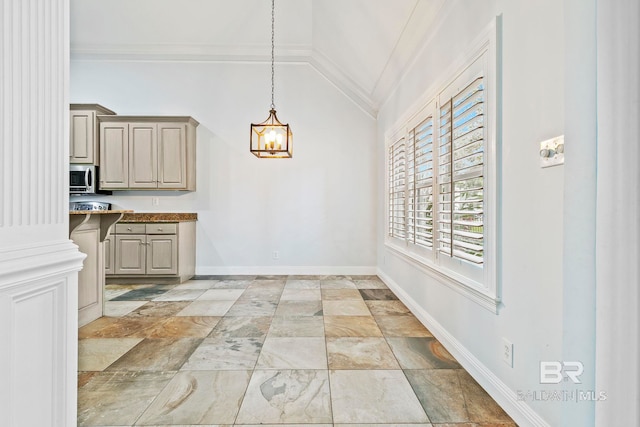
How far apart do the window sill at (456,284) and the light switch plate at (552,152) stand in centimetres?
78

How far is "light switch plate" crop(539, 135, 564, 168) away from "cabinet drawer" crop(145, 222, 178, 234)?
4.51 metres

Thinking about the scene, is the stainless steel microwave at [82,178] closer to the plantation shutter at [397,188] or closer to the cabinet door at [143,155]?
the cabinet door at [143,155]

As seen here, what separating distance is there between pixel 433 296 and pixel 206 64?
4.94 metres

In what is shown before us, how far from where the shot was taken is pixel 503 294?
1.70m

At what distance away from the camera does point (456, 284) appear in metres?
2.22

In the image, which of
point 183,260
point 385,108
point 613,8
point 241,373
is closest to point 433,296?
point 241,373

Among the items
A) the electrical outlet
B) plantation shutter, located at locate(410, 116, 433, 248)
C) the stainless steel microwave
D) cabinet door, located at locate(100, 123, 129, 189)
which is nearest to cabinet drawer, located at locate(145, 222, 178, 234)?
cabinet door, located at locate(100, 123, 129, 189)

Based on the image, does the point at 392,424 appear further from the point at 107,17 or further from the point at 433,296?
the point at 107,17

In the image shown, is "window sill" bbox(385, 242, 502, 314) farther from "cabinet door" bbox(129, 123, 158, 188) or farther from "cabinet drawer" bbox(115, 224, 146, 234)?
"cabinet door" bbox(129, 123, 158, 188)

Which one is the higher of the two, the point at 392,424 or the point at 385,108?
the point at 385,108

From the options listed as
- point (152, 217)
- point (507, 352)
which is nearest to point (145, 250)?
point (152, 217)

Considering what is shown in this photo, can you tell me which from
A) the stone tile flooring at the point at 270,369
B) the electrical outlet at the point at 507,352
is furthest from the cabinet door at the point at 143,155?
the electrical outlet at the point at 507,352

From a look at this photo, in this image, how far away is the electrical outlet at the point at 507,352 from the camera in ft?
5.32

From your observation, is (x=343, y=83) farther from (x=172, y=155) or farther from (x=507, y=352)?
(x=507, y=352)
